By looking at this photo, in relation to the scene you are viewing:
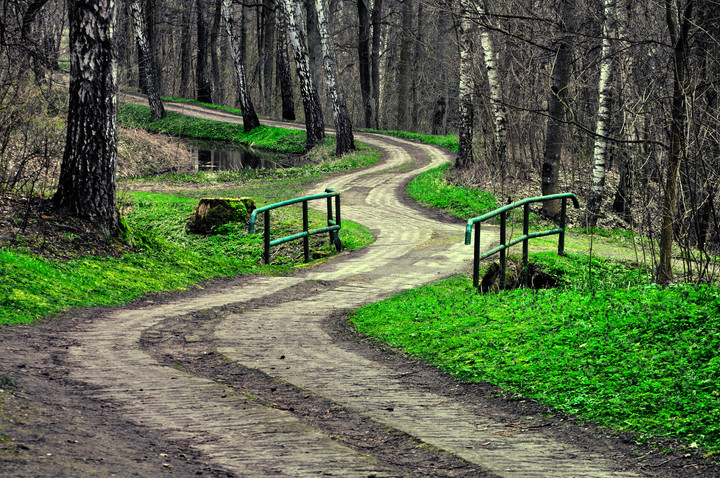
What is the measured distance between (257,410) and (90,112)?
641cm

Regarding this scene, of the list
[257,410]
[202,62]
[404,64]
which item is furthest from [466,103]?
[202,62]

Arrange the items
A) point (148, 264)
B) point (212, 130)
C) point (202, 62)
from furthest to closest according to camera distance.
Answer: point (202, 62)
point (212, 130)
point (148, 264)

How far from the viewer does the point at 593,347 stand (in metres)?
5.98

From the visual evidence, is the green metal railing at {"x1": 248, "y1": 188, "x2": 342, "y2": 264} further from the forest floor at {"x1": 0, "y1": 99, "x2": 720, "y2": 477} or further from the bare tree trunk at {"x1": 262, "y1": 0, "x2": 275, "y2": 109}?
the bare tree trunk at {"x1": 262, "y1": 0, "x2": 275, "y2": 109}

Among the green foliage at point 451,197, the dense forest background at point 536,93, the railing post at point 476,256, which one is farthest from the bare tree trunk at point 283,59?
the railing post at point 476,256

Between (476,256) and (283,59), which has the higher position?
(283,59)

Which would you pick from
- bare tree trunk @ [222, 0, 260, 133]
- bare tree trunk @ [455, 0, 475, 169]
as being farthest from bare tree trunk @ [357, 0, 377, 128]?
bare tree trunk @ [455, 0, 475, 169]

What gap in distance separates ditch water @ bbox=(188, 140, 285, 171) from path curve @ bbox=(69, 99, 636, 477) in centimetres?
1844

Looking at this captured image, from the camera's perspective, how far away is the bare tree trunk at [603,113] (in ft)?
49.0

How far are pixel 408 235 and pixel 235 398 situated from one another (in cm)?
1004

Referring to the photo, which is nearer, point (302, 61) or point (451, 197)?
point (451, 197)

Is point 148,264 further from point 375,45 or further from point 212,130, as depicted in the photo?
point 375,45

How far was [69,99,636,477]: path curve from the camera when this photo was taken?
4281 millimetres

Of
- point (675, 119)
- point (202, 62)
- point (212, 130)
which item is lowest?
point (675, 119)
